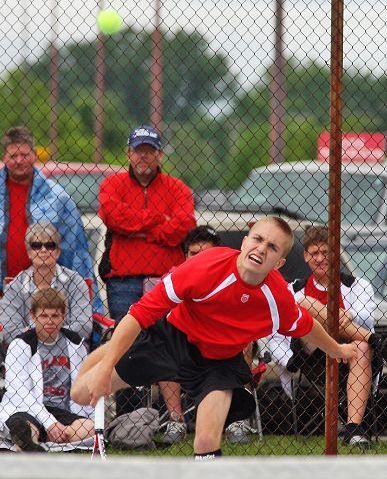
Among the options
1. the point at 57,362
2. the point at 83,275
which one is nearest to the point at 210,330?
the point at 57,362

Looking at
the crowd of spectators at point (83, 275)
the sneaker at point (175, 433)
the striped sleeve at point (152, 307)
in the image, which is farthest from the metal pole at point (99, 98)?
the sneaker at point (175, 433)

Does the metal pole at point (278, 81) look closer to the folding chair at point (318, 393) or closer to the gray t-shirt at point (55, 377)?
the folding chair at point (318, 393)

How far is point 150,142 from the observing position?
28.1ft

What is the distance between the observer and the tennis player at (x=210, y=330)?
21.0 feet

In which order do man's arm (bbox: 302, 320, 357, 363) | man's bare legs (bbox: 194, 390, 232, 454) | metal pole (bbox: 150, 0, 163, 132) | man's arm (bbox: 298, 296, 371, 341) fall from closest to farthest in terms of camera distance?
man's bare legs (bbox: 194, 390, 232, 454), man's arm (bbox: 302, 320, 357, 363), man's arm (bbox: 298, 296, 371, 341), metal pole (bbox: 150, 0, 163, 132)

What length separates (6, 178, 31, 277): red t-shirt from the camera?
8641 mm

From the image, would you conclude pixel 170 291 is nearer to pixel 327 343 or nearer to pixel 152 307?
pixel 152 307

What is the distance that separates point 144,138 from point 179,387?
4.86 feet

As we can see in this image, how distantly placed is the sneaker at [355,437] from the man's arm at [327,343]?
1432 millimetres

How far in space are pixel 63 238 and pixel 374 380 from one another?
205 cm

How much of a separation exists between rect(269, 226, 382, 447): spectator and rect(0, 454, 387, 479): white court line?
4.83m

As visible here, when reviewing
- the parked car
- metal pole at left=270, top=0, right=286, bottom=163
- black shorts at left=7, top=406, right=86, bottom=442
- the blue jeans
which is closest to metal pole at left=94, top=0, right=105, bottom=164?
metal pole at left=270, top=0, right=286, bottom=163

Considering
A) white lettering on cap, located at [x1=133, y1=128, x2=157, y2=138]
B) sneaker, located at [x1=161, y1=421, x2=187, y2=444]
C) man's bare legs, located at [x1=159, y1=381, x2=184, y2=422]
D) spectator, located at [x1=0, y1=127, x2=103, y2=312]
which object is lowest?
sneaker, located at [x1=161, y1=421, x2=187, y2=444]

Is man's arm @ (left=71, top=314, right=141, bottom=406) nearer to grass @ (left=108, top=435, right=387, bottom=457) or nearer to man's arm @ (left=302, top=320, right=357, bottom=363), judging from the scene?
man's arm @ (left=302, top=320, right=357, bottom=363)
